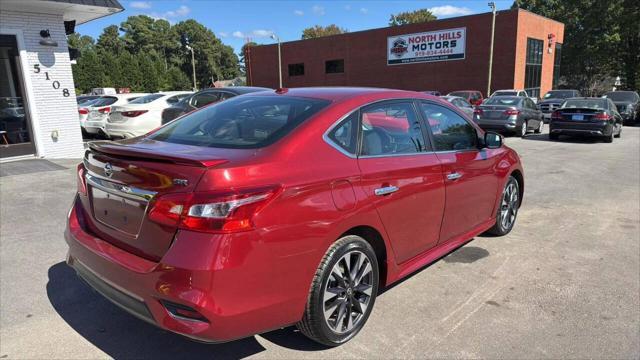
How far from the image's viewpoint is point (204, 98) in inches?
413

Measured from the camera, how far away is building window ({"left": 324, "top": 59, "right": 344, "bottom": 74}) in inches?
1631

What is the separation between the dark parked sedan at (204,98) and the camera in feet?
32.6

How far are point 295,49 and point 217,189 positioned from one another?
44.5 m

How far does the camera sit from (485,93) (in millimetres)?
32844

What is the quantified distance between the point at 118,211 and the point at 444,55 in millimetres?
35051

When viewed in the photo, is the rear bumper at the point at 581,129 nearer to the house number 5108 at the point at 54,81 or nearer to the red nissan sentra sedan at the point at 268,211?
the red nissan sentra sedan at the point at 268,211

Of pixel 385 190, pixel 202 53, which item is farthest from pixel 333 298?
pixel 202 53

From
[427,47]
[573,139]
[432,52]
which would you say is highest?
[427,47]

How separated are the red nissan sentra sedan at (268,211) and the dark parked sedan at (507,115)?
12.9 m

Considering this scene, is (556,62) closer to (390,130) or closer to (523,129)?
(523,129)

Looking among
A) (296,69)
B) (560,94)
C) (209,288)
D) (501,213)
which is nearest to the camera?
(209,288)

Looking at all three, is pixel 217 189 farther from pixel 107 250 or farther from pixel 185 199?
pixel 107 250

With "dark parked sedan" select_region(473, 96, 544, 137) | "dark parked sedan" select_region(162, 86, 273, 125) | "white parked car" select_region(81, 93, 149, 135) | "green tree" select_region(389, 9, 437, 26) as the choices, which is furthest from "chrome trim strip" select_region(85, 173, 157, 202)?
"green tree" select_region(389, 9, 437, 26)

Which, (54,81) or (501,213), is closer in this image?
(501,213)
